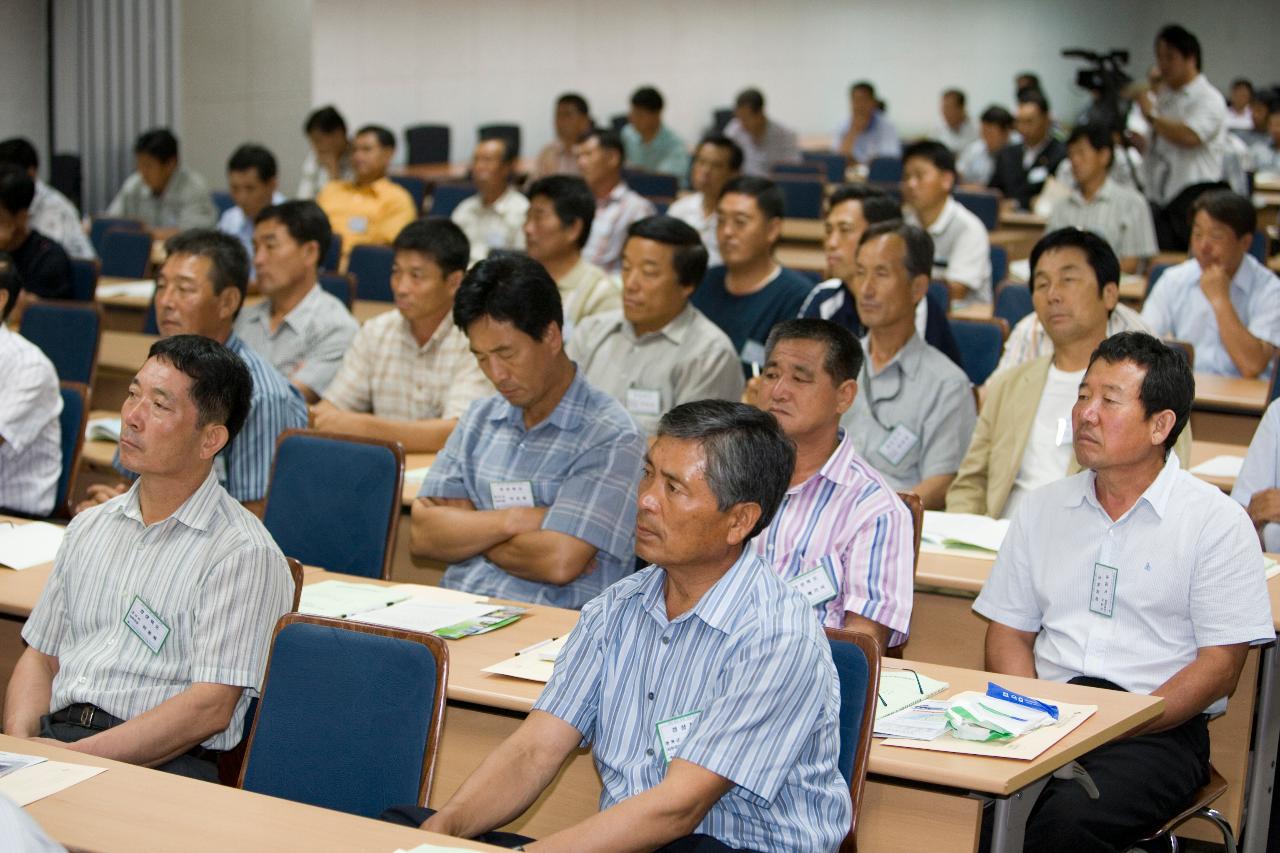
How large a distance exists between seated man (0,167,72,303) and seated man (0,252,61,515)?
241cm

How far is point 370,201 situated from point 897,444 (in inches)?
191

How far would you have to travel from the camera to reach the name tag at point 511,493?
143 inches

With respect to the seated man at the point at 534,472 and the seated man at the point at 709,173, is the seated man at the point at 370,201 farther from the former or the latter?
the seated man at the point at 534,472

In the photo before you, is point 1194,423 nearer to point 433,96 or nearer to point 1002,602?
point 1002,602

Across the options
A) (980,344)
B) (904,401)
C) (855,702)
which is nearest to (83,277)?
(980,344)

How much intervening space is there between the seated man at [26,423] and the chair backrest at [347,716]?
208cm

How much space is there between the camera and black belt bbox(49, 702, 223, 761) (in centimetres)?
281

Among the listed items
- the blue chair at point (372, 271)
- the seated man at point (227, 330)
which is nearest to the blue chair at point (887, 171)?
the blue chair at point (372, 271)

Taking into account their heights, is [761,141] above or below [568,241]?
above

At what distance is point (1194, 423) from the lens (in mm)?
5297

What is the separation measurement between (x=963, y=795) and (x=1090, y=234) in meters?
2.31

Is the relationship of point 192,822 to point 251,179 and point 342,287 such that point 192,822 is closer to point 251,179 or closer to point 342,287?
point 342,287

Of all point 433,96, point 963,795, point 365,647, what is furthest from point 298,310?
point 433,96

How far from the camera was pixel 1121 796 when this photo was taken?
2879 mm
